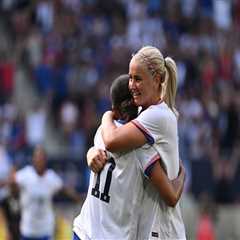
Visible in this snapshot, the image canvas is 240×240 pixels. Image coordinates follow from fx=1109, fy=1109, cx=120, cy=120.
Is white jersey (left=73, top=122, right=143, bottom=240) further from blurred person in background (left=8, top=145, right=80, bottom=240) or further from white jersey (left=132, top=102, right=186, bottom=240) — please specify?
blurred person in background (left=8, top=145, right=80, bottom=240)

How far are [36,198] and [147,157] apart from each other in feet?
23.5

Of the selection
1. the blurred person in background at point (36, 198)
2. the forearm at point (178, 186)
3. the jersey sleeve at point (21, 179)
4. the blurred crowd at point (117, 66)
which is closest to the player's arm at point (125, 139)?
the forearm at point (178, 186)

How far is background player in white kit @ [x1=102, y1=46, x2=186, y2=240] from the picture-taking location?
6445 mm

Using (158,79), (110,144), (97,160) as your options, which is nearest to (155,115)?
(158,79)

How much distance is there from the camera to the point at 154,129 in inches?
256

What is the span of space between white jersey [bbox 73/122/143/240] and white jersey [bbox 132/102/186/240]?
0.19 ft

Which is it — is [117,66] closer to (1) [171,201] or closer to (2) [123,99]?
(2) [123,99]

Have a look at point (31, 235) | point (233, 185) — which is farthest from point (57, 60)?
point (31, 235)

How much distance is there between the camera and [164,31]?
2517 cm

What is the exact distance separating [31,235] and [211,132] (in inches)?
369

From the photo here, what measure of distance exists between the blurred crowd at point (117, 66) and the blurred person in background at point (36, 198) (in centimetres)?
607

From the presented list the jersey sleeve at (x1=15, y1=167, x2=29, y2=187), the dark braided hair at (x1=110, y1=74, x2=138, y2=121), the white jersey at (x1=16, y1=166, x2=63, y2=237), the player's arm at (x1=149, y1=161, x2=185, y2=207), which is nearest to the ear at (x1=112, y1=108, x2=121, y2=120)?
the dark braided hair at (x1=110, y1=74, x2=138, y2=121)

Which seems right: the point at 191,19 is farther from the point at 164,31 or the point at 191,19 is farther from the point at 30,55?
the point at 30,55

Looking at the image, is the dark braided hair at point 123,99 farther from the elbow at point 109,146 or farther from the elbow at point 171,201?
the elbow at point 171,201
